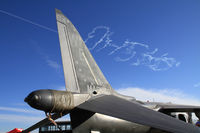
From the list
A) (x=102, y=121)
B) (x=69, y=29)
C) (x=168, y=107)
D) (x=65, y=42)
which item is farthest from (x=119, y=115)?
(x=168, y=107)

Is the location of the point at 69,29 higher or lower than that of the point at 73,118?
higher

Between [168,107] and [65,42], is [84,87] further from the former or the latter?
[168,107]

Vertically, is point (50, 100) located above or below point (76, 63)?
below

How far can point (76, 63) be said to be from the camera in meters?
4.84

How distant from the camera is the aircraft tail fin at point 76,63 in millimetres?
4559

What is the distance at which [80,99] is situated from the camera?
3881mm

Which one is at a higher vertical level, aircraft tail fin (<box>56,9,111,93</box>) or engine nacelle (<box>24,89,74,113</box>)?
aircraft tail fin (<box>56,9,111,93</box>)

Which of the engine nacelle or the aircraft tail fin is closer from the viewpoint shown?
the engine nacelle

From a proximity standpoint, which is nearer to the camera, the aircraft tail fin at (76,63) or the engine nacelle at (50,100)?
the engine nacelle at (50,100)

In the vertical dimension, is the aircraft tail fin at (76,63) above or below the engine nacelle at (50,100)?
above

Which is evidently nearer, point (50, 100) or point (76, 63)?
point (50, 100)

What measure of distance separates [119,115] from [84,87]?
6.47ft

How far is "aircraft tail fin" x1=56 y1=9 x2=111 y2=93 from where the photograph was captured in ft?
15.0

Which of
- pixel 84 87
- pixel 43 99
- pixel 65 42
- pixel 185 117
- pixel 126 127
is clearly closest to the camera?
pixel 43 99
